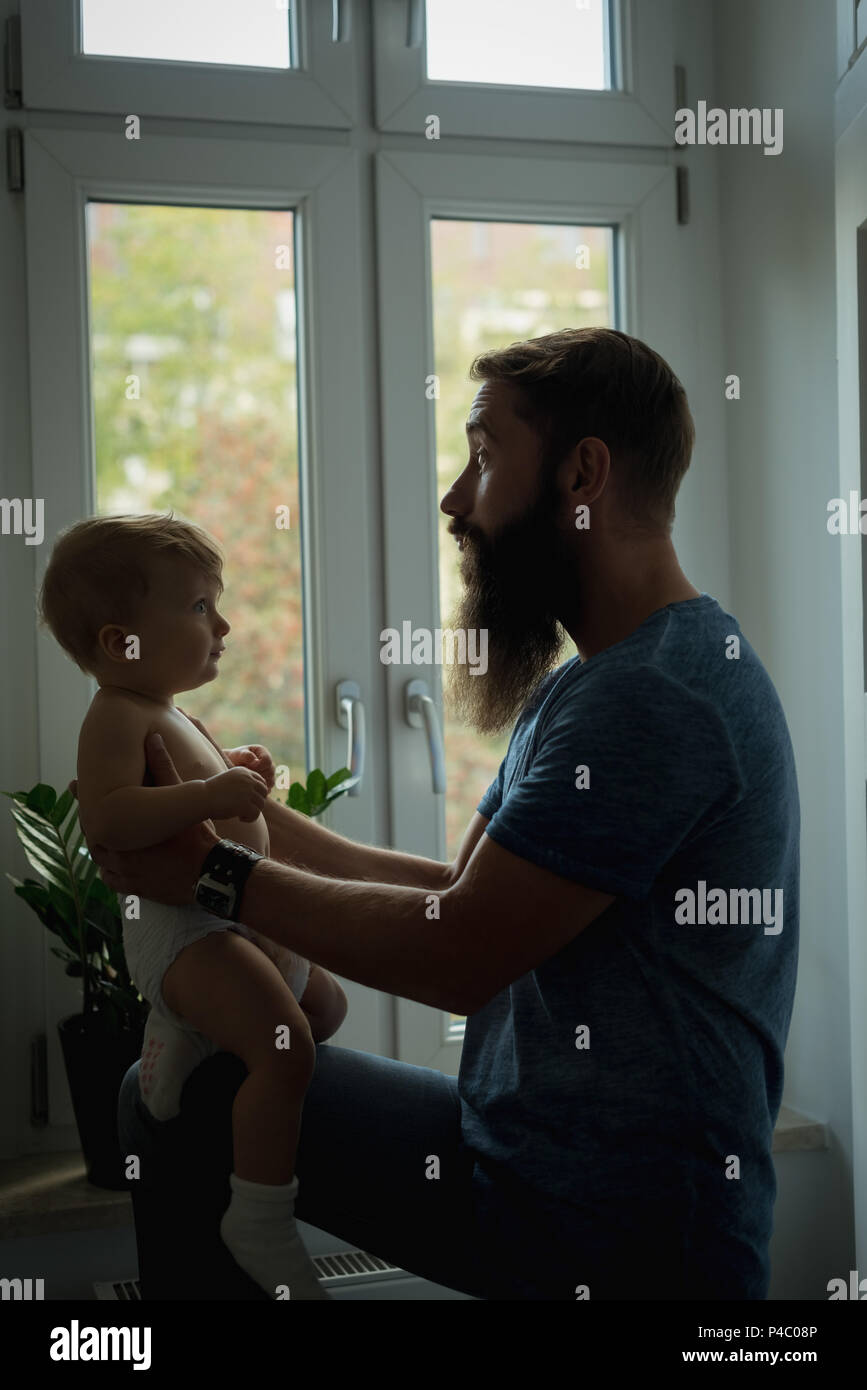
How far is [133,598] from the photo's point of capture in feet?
4.63

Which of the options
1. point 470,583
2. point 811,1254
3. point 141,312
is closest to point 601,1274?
point 470,583

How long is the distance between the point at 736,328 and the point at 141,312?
1.10 meters

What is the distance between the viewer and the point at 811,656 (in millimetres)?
2154

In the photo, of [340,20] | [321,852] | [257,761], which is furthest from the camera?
[340,20]

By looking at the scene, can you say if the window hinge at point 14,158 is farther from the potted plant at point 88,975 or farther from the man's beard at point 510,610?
the man's beard at point 510,610

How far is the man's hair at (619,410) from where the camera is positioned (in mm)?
1380

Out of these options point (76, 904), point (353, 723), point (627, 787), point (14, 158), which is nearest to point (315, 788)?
point (353, 723)

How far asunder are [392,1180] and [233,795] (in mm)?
465

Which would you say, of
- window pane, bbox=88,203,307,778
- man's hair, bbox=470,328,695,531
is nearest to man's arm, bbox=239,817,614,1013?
man's hair, bbox=470,328,695,531

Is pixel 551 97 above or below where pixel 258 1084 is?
above

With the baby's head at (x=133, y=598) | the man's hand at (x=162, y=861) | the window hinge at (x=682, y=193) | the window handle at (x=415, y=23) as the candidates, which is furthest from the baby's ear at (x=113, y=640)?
the window hinge at (x=682, y=193)

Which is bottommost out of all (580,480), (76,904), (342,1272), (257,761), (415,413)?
(342,1272)

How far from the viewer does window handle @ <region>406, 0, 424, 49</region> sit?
87.1 inches

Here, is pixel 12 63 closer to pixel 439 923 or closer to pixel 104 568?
pixel 104 568
